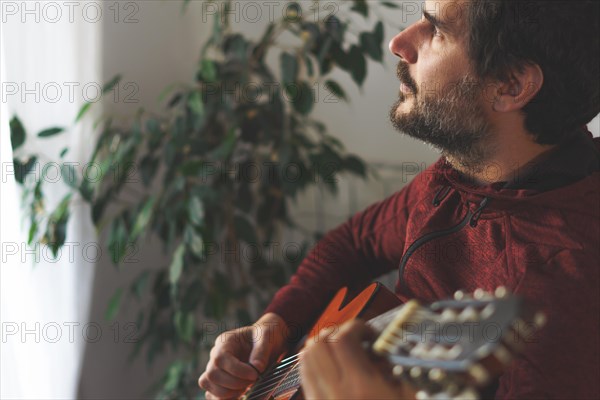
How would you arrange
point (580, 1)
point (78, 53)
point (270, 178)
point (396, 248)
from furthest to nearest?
1. point (270, 178)
2. point (78, 53)
3. point (396, 248)
4. point (580, 1)

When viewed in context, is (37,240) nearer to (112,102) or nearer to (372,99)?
(112,102)

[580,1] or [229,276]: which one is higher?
[580,1]

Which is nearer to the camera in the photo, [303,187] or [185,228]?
[185,228]

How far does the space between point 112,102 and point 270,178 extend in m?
0.46

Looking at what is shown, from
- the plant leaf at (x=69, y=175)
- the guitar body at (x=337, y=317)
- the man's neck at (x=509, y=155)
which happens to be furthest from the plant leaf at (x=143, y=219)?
the man's neck at (x=509, y=155)

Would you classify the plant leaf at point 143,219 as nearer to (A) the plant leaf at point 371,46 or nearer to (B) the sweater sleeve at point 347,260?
(B) the sweater sleeve at point 347,260

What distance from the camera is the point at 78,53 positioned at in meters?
1.61

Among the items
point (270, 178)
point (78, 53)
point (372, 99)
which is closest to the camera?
point (78, 53)

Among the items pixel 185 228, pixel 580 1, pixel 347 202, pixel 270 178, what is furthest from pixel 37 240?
pixel 580 1

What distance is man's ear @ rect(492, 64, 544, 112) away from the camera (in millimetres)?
984

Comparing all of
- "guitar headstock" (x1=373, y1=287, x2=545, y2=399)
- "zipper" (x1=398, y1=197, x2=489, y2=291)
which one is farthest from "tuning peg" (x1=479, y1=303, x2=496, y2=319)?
"zipper" (x1=398, y1=197, x2=489, y2=291)

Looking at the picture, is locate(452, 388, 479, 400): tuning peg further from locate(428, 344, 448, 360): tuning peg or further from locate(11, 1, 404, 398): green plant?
locate(11, 1, 404, 398): green plant

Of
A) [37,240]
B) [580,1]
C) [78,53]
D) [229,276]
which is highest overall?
[580,1]

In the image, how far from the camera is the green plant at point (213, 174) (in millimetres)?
1520
